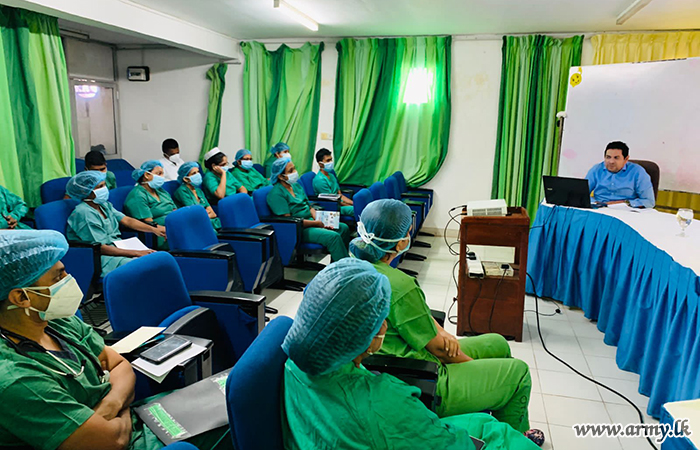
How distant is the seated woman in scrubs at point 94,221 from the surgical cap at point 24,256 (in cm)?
186

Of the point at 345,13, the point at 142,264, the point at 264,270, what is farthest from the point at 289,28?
the point at 142,264

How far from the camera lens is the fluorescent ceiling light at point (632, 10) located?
3913mm

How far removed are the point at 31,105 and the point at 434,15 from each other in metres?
3.74

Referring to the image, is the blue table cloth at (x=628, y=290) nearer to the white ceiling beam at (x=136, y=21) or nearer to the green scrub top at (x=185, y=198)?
the green scrub top at (x=185, y=198)

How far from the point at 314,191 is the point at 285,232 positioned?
151cm

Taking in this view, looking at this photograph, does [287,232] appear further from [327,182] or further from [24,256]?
[24,256]

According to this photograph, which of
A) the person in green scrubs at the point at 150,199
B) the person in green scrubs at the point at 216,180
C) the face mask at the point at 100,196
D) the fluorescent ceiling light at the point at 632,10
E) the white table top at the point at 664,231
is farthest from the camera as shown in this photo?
the person in green scrubs at the point at 216,180

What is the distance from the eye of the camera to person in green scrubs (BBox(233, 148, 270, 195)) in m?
5.49

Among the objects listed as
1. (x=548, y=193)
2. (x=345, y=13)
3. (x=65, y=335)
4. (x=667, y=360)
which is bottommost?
(x=667, y=360)

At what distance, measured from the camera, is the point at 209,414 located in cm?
142

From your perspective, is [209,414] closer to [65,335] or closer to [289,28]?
[65,335]

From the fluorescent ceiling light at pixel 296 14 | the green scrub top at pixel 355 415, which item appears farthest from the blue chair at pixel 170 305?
the fluorescent ceiling light at pixel 296 14

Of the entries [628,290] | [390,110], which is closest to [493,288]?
[628,290]

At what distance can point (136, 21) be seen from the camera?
4.51 meters
